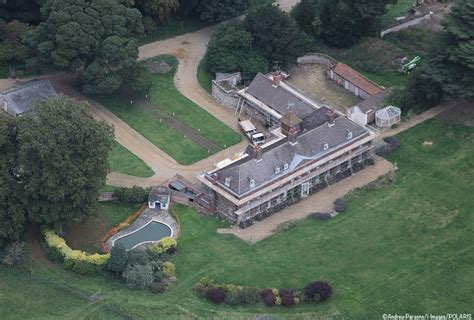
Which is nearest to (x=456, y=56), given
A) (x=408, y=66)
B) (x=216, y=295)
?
(x=408, y=66)

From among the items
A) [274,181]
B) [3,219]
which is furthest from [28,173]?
[274,181]

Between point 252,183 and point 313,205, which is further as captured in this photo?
point 313,205

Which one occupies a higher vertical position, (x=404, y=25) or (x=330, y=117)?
(x=330, y=117)

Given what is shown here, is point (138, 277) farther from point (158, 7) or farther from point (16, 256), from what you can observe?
point (158, 7)

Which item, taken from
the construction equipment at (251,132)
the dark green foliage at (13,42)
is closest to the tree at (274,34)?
the construction equipment at (251,132)

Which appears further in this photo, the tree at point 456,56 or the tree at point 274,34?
the tree at point 274,34

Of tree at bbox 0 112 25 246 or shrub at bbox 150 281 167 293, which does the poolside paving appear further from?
tree at bbox 0 112 25 246

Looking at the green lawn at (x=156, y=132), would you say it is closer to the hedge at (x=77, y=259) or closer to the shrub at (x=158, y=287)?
the hedge at (x=77, y=259)
